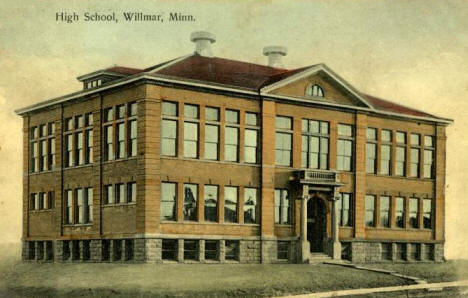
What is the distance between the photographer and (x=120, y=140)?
44688 mm

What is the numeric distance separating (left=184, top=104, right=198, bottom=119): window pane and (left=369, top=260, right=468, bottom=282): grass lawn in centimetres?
1236

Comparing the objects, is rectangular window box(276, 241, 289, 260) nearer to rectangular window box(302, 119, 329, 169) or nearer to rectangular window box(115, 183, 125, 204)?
rectangular window box(302, 119, 329, 169)

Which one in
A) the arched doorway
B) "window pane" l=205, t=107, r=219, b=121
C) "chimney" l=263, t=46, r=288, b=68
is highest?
"chimney" l=263, t=46, r=288, b=68

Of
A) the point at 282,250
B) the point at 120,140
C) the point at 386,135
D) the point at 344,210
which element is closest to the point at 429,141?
the point at 386,135

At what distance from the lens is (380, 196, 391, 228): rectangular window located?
51531 mm

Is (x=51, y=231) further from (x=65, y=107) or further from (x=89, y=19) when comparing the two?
(x=89, y=19)

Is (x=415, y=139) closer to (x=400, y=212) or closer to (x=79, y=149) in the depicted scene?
(x=400, y=212)

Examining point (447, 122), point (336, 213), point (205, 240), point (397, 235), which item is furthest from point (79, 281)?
point (447, 122)

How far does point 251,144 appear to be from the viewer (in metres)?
46.4

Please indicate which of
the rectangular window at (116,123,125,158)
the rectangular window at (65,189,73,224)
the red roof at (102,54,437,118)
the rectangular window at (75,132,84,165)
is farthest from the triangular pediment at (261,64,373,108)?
the rectangular window at (65,189,73,224)

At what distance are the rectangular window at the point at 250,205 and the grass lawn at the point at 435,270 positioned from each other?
22.7 ft

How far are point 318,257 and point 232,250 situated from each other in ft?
16.4

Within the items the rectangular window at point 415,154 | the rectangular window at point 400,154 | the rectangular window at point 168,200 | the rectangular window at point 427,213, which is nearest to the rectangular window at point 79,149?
the rectangular window at point 168,200

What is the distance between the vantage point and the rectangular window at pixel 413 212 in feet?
173
